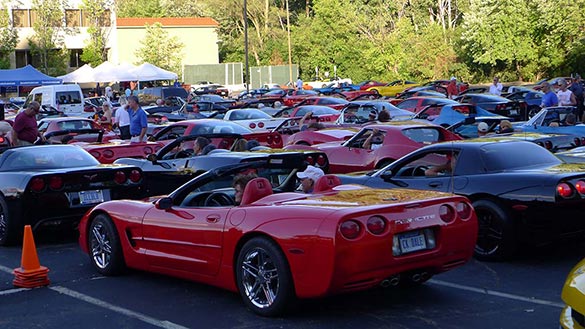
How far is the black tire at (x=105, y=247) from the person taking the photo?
854cm

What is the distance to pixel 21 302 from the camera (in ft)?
25.5

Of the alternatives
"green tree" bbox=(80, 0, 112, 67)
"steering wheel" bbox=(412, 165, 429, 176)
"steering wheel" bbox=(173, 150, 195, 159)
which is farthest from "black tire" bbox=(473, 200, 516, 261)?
"green tree" bbox=(80, 0, 112, 67)

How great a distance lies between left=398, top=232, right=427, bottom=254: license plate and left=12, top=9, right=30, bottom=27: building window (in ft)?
240

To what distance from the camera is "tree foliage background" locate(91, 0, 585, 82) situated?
5499 centimetres

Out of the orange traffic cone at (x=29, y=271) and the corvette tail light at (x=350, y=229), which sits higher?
the corvette tail light at (x=350, y=229)

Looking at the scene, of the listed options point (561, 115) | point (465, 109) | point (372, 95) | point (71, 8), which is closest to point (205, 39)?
point (71, 8)

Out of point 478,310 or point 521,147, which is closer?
point 478,310

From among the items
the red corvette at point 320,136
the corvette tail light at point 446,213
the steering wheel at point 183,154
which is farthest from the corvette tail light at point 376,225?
the red corvette at point 320,136

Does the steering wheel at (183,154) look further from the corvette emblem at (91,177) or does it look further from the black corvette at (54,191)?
the corvette emblem at (91,177)

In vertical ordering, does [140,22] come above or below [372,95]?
above

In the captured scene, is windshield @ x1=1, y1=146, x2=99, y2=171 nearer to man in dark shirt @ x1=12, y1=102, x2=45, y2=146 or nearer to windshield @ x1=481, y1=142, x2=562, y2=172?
man in dark shirt @ x1=12, y1=102, x2=45, y2=146

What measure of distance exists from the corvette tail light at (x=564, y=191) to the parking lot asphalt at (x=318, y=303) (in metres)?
0.76

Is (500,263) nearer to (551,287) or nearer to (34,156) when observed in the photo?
(551,287)

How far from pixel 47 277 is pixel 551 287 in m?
4.92
